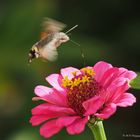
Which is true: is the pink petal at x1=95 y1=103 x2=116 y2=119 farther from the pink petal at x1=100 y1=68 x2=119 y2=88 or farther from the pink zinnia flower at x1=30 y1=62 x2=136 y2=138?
the pink petal at x1=100 y1=68 x2=119 y2=88

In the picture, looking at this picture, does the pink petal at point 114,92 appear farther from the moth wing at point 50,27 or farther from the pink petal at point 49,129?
the moth wing at point 50,27

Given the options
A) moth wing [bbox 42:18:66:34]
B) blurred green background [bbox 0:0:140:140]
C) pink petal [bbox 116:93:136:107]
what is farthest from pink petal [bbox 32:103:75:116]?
blurred green background [bbox 0:0:140:140]

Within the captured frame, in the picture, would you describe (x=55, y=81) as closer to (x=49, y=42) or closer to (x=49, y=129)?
(x=49, y=42)

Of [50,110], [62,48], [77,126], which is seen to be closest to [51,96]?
[50,110]

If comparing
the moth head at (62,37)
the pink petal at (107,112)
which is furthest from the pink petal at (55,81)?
the pink petal at (107,112)

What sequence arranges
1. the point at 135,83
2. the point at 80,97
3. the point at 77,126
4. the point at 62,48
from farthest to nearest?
the point at 62,48, the point at 80,97, the point at 135,83, the point at 77,126

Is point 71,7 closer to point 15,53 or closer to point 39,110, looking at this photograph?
point 15,53
